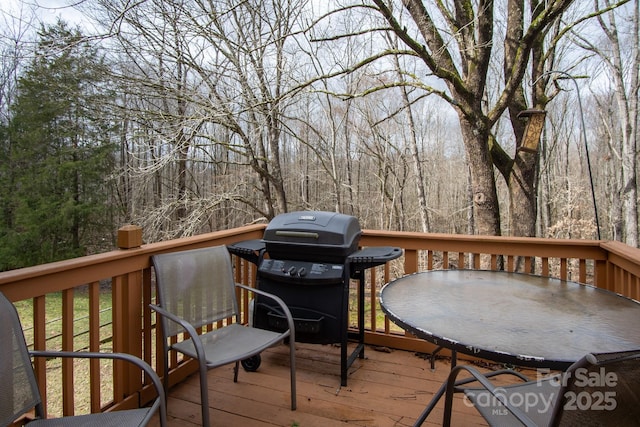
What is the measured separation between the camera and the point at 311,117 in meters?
9.85

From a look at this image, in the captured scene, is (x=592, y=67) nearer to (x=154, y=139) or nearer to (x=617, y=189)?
(x=617, y=189)

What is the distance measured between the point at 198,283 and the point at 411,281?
1.26 m

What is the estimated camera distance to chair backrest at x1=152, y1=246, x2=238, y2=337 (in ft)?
6.66

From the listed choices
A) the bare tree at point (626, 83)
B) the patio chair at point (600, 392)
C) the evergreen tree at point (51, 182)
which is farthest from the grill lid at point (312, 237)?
the bare tree at point (626, 83)

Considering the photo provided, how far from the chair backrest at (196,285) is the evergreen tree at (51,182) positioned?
352 inches

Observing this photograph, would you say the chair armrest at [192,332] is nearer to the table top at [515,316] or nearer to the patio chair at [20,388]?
the patio chair at [20,388]

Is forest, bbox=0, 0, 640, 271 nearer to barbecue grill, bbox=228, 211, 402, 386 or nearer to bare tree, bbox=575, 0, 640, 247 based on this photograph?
bare tree, bbox=575, 0, 640, 247

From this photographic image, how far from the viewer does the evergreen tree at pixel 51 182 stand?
1024cm

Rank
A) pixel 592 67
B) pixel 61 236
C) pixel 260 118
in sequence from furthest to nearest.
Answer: pixel 61 236 → pixel 592 67 → pixel 260 118

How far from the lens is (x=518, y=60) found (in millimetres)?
4738

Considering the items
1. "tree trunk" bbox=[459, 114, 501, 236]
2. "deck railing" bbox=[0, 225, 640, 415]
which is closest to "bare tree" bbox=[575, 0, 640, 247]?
"tree trunk" bbox=[459, 114, 501, 236]

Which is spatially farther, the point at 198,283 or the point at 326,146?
the point at 326,146

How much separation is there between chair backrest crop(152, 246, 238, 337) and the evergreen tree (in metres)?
8.93

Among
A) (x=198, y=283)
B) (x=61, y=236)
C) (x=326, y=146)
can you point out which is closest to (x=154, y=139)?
(x=326, y=146)
